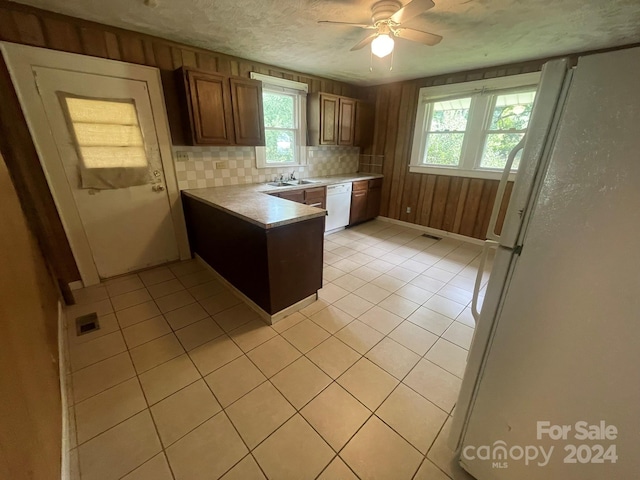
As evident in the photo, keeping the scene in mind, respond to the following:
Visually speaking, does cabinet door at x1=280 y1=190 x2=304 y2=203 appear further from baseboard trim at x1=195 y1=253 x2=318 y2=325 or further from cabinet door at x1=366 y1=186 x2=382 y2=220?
cabinet door at x1=366 y1=186 x2=382 y2=220

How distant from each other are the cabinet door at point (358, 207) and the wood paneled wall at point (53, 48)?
8.76ft

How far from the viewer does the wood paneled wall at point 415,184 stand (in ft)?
12.5

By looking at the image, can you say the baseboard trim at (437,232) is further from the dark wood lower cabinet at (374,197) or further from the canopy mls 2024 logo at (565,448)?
the canopy mls 2024 logo at (565,448)

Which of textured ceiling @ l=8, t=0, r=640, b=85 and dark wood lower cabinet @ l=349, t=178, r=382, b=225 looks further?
dark wood lower cabinet @ l=349, t=178, r=382, b=225

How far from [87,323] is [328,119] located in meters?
3.78

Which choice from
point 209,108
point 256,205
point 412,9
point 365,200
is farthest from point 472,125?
point 209,108

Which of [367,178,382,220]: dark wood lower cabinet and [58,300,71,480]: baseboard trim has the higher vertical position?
[367,178,382,220]: dark wood lower cabinet

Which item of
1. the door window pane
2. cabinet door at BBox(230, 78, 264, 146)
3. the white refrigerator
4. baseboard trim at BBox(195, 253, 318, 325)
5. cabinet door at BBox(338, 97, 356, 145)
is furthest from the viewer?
cabinet door at BBox(338, 97, 356, 145)

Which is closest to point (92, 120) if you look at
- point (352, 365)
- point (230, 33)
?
point (230, 33)

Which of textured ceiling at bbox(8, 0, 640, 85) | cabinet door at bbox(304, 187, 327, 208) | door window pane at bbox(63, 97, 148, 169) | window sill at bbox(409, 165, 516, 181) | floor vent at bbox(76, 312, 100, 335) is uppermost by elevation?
textured ceiling at bbox(8, 0, 640, 85)

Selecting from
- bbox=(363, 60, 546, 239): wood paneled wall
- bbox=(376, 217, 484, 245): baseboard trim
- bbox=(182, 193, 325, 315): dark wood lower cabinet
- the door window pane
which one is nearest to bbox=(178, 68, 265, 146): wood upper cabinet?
the door window pane

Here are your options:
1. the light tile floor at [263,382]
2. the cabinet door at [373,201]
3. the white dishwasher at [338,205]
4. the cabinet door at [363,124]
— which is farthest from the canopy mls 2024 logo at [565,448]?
the cabinet door at [363,124]

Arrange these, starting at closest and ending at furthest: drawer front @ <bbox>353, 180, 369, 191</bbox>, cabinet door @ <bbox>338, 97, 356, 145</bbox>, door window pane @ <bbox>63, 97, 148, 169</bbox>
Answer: door window pane @ <bbox>63, 97, 148, 169</bbox>
cabinet door @ <bbox>338, 97, 356, 145</bbox>
drawer front @ <bbox>353, 180, 369, 191</bbox>

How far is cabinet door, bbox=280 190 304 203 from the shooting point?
3319mm
